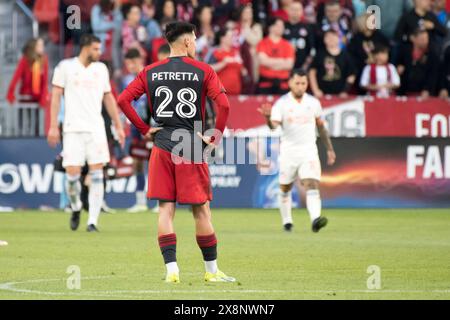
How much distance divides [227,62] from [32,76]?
359 cm

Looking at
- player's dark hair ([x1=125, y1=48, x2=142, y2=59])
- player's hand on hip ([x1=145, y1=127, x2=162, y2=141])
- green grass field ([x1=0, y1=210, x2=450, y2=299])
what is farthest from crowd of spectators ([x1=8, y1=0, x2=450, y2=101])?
player's hand on hip ([x1=145, y1=127, x2=162, y2=141])

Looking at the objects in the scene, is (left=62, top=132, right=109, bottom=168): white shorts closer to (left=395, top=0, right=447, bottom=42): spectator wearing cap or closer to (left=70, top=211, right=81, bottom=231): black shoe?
(left=70, top=211, right=81, bottom=231): black shoe

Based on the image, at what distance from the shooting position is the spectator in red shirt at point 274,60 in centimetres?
2508

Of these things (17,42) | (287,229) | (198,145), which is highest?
(17,42)

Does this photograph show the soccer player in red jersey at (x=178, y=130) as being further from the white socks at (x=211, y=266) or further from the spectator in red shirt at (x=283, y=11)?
the spectator in red shirt at (x=283, y=11)

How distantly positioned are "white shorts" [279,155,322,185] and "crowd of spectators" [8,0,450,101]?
19.2ft

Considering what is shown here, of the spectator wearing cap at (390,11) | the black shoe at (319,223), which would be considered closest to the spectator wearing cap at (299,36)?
the spectator wearing cap at (390,11)

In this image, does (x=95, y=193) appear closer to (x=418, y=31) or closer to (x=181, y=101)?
(x=181, y=101)

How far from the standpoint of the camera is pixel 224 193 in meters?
24.2

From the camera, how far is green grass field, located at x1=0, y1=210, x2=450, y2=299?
1117 centimetres

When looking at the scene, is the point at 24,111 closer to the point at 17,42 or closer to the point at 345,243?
the point at 17,42

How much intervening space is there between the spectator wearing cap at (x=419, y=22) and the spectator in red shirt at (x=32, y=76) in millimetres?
7271
